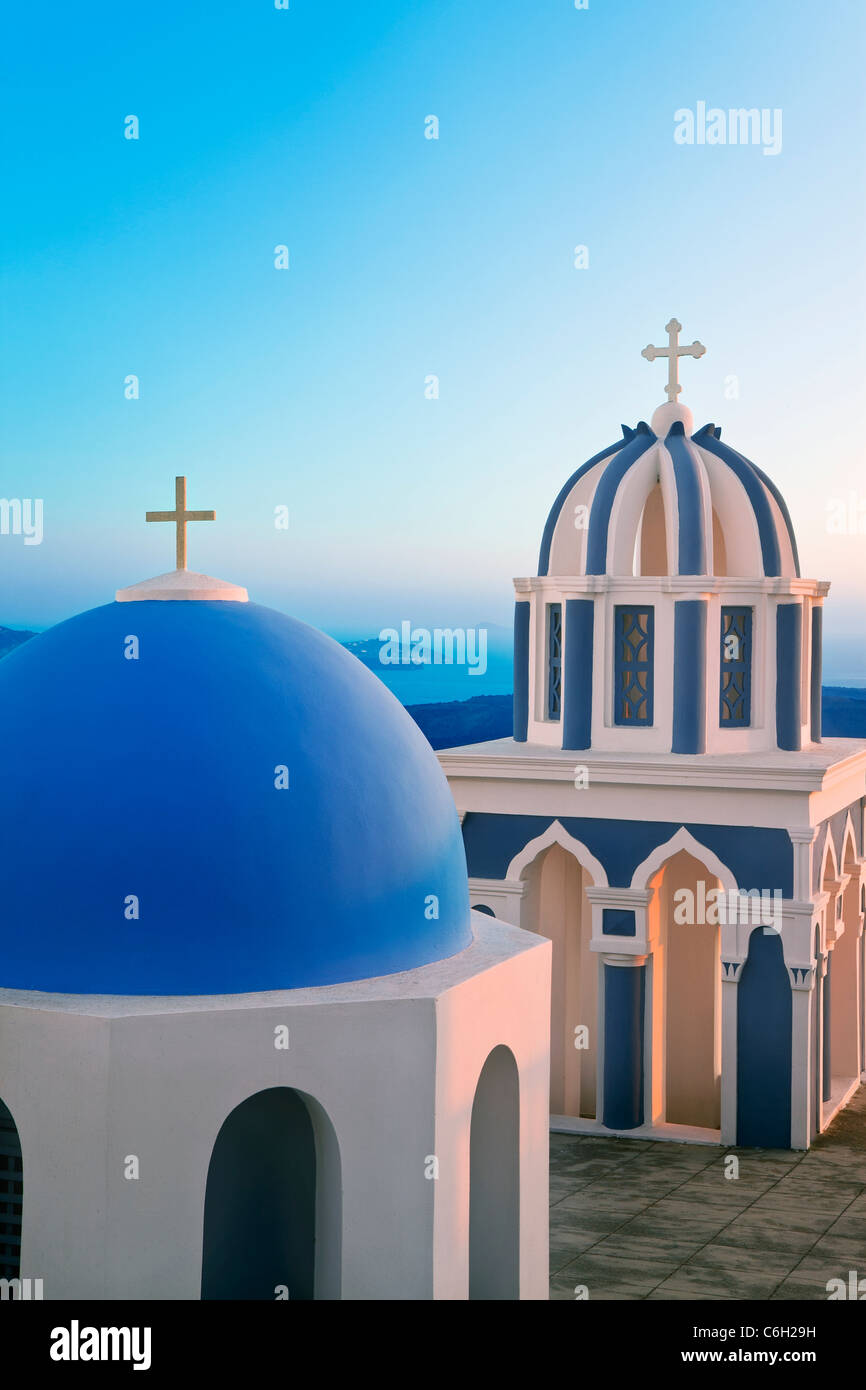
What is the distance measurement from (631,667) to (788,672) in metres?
1.67

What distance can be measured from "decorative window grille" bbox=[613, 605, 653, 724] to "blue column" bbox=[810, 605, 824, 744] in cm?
229

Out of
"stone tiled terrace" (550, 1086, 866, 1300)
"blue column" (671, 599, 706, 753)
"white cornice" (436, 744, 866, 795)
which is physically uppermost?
"blue column" (671, 599, 706, 753)

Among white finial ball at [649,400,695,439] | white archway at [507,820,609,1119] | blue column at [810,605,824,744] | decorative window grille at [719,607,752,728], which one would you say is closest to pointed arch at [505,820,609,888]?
white archway at [507,820,609,1119]

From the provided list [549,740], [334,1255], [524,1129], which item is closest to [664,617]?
[549,740]

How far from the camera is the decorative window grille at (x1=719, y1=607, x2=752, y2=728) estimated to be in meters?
17.7

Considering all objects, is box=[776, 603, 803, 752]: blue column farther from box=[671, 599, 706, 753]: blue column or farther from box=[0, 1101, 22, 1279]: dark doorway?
box=[0, 1101, 22, 1279]: dark doorway

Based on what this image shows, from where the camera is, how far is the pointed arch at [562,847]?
17109 millimetres

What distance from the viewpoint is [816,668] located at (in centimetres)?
1877

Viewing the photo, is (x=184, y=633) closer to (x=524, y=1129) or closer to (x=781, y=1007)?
(x=524, y=1129)

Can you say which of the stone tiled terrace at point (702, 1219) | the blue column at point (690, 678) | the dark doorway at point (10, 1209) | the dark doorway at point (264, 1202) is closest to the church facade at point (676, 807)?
the blue column at point (690, 678)

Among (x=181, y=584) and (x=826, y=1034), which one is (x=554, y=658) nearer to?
(x=826, y=1034)

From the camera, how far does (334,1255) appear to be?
26.5 ft
